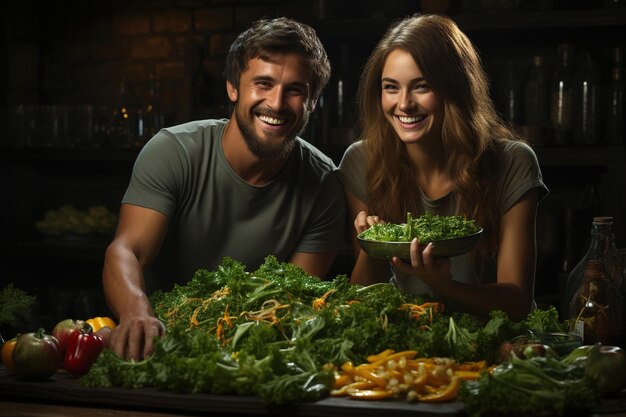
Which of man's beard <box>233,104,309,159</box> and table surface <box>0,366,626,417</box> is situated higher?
Result: man's beard <box>233,104,309,159</box>

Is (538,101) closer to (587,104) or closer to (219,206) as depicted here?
(587,104)

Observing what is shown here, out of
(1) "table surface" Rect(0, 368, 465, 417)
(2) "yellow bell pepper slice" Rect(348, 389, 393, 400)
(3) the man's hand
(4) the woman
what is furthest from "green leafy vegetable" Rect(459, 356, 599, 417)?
(4) the woman

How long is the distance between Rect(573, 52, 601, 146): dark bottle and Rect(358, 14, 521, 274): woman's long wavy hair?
105 centimetres

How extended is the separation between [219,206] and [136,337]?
3.11 ft

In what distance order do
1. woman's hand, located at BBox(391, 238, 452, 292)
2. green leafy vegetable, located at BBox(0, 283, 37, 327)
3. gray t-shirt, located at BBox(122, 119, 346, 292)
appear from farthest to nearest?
1. gray t-shirt, located at BBox(122, 119, 346, 292)
2. green leafy vegetable, located at BBox(0, 283, 37, 327)
3. woman's hand, located at BBox(391, 238, 452, 292)

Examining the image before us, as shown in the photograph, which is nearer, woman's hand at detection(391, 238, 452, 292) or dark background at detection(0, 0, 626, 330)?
woman's hand at detection(391, 238, 452, 292)

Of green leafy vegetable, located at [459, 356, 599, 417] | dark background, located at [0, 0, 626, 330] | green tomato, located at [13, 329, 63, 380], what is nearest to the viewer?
green leafy vegetable, located at [459, 356, 599, 417]

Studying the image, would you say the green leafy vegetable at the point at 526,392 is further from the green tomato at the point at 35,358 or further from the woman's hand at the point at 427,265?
the green tomato at the point at 35,358

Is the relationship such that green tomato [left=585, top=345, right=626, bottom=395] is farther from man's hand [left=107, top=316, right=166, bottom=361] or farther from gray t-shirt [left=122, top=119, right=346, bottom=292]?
gray t-shirt [left=122, top=119, right=346, bottom=292]

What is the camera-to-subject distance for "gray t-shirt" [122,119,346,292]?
3.16 m

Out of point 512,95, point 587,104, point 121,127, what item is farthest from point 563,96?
point 121,127

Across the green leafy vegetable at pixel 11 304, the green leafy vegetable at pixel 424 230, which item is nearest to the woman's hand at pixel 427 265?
the green leafy vegetable at pixel 424 230

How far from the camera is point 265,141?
10.2 ft

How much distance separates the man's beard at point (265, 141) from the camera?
3.11 meters
